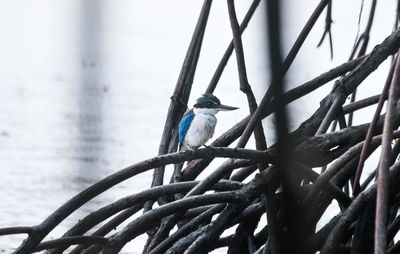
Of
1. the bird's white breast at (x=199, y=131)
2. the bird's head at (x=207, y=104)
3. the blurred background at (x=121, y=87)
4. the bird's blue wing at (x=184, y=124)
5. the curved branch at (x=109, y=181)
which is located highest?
the blurred background at (x=121, y=87)

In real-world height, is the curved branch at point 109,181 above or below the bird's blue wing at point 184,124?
below

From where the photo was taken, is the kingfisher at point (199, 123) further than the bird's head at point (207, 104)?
No

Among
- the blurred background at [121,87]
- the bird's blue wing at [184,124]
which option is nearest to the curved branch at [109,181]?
the blurred background at [121,87]

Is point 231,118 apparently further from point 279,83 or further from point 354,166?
point 279,83

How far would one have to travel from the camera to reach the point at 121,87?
9.27 metres

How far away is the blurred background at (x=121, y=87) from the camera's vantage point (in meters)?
6.23

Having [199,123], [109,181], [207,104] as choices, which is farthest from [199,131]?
[109,181]

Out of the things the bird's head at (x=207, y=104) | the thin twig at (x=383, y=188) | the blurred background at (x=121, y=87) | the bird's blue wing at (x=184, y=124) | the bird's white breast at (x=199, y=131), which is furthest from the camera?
the blurred background at (x=121, y=87)

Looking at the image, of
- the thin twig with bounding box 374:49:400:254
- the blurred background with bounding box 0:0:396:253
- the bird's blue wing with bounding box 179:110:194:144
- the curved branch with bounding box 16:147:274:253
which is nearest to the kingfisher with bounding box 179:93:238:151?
the bird's blue wing with bounding box 179:110:194:144

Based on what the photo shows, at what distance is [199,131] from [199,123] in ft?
0.19

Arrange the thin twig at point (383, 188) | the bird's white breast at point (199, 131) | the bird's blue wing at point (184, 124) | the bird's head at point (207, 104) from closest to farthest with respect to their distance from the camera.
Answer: the thin twig at point (383, 188)
the bird's white breast at point (199, 131)
the bird's blue wing at point (184, 124)
the bird's head at point (207, 104)

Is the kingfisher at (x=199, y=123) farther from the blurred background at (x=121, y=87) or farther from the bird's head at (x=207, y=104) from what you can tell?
the blurred background at (x=121, y=87)

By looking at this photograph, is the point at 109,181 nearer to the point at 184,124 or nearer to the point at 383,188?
the point at 184,124

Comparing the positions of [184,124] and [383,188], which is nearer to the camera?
[383,188]
